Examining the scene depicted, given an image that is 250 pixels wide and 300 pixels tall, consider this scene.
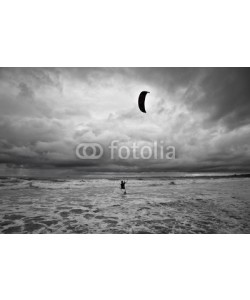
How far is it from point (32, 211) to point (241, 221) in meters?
11.0

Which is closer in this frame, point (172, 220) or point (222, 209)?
point (172, 220)

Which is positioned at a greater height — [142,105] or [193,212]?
[142,105]

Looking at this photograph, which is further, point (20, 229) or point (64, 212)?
point (64, 212)

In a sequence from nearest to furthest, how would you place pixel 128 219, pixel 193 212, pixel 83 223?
pixel 83 223 < pixel 128 219 < pixel 193 212

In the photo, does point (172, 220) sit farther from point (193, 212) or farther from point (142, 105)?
point (142, 105)

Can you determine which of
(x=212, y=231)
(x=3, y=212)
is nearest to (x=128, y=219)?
(x=212, y=231)

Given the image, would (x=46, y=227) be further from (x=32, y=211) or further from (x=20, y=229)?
(x=32, y=211)

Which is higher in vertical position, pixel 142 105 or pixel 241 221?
pixel 142 105

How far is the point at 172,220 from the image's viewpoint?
8555mm

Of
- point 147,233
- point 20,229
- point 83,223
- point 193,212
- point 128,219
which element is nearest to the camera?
point 147,233

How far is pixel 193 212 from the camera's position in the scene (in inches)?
394

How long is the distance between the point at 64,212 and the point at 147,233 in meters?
5.47

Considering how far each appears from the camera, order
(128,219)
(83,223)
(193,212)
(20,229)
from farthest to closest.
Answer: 1. (193,212)
2. (128,219)
3. (83,223)
4. (20,229)

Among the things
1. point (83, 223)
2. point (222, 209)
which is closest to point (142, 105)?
point (83, 223)
